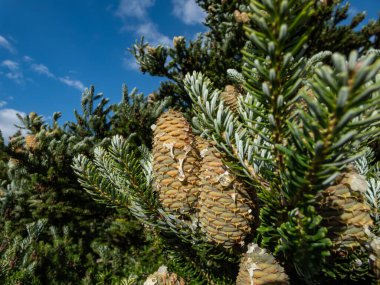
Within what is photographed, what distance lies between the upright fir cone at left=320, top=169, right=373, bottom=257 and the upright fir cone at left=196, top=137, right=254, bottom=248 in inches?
12.1

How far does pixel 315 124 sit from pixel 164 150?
91 centimetres

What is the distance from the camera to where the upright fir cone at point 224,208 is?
117cm

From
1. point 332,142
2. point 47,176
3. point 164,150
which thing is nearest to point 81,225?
point 47,176

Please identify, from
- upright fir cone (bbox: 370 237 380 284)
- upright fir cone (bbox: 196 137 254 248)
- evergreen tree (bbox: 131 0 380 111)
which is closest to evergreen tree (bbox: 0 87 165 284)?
evergreen tree (bbox: 131 0 380 111)

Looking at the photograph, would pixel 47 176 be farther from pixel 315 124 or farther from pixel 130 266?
pixel 315 124

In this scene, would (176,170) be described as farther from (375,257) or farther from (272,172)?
(375,257)

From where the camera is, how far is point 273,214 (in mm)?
1013

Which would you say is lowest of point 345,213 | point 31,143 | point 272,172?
point 345,213

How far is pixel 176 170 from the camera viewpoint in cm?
138

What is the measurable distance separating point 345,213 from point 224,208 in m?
0.44

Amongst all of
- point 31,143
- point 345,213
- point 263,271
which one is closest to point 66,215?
point 31,143

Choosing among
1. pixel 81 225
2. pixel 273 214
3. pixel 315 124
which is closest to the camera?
pixel 315 124

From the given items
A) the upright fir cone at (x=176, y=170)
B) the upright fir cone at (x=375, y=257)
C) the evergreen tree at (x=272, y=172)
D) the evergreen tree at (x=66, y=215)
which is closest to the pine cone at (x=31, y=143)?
the evergreen tree at (x=66, y=215)

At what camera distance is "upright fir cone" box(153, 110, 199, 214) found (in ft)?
4.44
